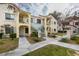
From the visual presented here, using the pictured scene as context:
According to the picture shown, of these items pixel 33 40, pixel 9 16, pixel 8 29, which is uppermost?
pixel 9 16

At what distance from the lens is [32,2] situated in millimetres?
1991

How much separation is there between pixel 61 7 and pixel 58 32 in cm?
28

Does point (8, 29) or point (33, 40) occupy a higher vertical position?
point (8, 29)

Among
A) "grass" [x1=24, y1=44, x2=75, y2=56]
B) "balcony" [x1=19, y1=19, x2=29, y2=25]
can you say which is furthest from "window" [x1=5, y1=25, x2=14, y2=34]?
"grass" [x1=24, y1=44, x2=75, y2=56]

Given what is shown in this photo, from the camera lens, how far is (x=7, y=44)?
197cm

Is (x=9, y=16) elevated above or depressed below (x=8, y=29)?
above

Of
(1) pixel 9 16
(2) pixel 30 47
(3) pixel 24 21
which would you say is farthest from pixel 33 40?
(1) pixel 9 16

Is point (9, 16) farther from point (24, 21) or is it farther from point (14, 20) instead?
point (24, 21)

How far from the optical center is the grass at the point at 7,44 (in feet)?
6.44

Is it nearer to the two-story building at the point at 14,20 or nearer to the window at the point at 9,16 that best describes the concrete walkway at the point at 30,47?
the two-story building at the point at 14,20

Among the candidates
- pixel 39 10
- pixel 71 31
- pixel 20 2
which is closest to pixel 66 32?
pixel 71 31

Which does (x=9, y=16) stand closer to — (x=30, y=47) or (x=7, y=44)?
(x=7, y=44)

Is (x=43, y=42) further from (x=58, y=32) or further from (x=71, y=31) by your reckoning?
(x=71, y=31)

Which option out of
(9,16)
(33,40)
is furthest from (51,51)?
(9,16)
